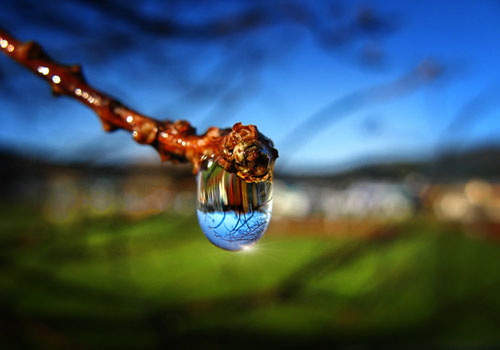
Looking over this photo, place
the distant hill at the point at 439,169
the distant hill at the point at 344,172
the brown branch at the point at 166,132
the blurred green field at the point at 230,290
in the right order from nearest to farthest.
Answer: the brown branch at the point at 166,132 < the distant hill at the point at 344,172 < the blurred green field at the point at 230,290 < the distant hill at the point at 439,169

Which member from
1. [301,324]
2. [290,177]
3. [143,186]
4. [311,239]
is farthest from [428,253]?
[311,239]

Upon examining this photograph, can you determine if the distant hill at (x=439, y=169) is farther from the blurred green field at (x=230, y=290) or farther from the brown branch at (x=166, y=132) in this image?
the brown branch at (x=166, y=132)

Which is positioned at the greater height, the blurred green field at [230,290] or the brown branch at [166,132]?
the blurred green field at [230,290]

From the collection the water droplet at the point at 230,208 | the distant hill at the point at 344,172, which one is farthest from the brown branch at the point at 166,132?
the distant hill at the point at 344,172

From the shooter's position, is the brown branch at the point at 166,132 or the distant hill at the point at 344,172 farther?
the distant hill at the point at 344,172

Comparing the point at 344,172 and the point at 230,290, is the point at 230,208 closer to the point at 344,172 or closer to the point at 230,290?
the point at 344,172

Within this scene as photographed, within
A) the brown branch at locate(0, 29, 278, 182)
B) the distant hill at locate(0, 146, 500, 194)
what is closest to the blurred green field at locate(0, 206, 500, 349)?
the distant hill at locate(0, 146, 500, 194)

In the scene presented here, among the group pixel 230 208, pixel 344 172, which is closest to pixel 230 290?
pixel 344 172
